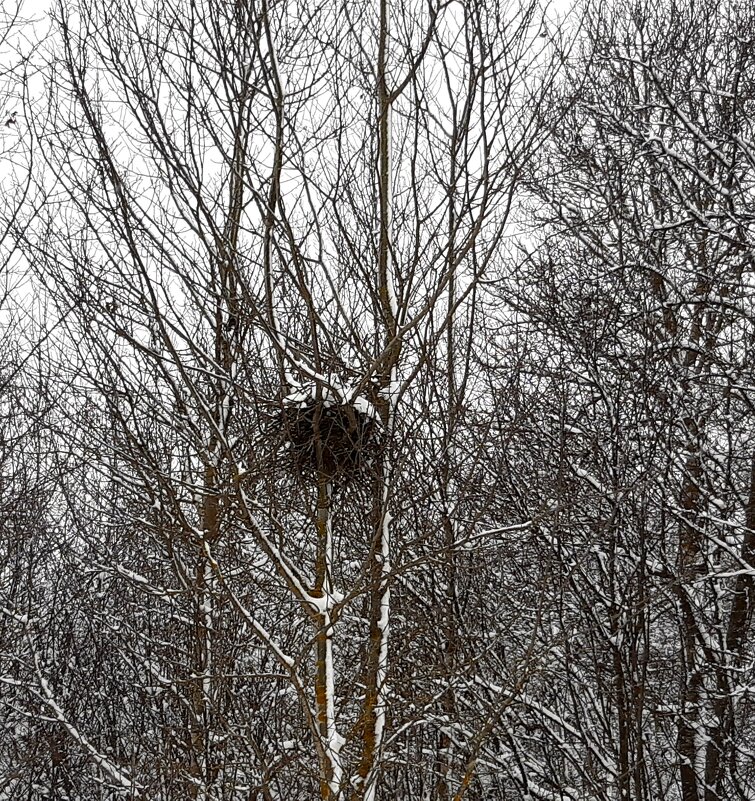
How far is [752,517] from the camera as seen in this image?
627 cm

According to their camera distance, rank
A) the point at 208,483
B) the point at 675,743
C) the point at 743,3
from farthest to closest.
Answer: the point at 743,3
the point at 675,743
the point at 208,483

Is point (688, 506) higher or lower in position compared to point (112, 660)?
higher

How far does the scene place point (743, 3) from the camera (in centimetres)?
769

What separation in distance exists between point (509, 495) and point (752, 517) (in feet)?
7.05

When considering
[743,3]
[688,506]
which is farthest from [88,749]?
[743,3]

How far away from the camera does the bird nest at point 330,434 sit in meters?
3.35

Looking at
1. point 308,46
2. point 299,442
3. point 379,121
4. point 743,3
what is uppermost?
point 743,3

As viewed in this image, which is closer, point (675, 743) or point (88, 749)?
Answer: point (88, 749)

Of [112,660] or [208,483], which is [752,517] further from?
[112,660]

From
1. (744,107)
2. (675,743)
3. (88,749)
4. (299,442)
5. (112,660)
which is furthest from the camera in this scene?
(112,660)

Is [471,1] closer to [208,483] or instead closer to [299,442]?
[299,442]

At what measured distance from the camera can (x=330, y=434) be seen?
11.3 ft

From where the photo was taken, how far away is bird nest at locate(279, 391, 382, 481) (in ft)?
11.0

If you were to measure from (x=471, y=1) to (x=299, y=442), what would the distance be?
2102 millimetres
